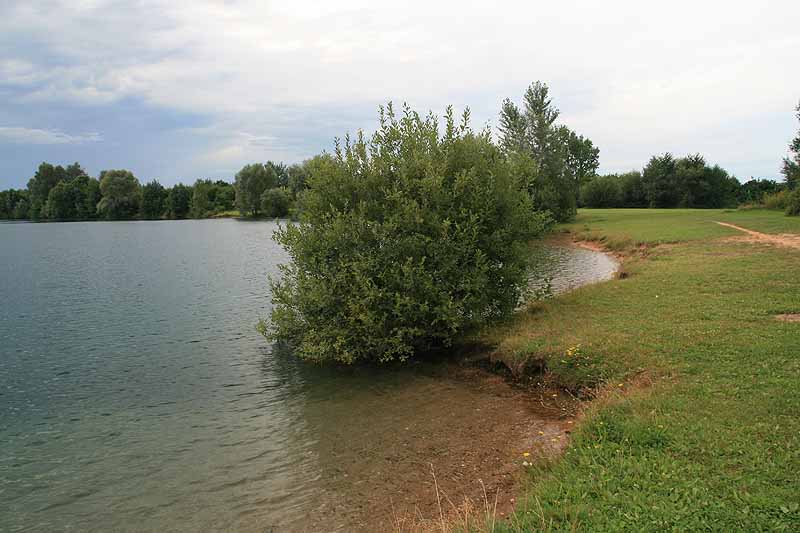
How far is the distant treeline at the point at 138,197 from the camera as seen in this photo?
125688mm

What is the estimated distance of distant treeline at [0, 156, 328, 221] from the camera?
126 m

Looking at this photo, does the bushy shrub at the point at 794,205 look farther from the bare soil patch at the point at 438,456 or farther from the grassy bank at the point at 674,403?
the bare soil patch at the point at 438,456

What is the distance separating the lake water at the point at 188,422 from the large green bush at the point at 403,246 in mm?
1373

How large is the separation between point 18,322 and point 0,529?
17195 mm

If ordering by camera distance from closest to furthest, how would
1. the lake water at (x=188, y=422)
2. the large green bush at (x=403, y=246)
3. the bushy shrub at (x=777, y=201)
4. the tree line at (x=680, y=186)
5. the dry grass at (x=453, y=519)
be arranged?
the dry grass at (x=453, y=519) < the lake water at (x=188, y=422) < the large green bush at (x=403, y=246) < the bushy shrub at (x=777, y=201) < the tree line at (x=680, y=186)

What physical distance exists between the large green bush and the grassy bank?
1830mm

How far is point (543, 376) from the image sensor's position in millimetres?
12820

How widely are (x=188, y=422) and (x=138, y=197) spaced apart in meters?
139

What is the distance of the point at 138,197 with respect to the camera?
135750mm

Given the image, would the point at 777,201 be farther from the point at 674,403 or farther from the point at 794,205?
the point at 674,403

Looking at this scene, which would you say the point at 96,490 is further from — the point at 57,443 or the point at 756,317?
the point at 756,317

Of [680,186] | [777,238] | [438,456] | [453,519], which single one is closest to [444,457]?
[438,456]

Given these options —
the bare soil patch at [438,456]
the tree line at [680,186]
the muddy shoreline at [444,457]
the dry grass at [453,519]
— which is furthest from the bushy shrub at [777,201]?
the dry grass at [453,519]

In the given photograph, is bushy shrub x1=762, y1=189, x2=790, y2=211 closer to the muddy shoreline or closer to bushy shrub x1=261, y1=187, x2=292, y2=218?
the muddy shoreline
